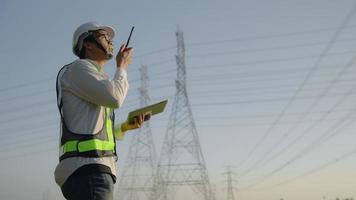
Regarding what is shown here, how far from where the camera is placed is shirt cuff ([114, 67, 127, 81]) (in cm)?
380

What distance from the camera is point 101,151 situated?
142 inches

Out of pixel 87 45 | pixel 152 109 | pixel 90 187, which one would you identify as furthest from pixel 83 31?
pixel 90 187

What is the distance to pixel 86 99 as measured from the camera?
3789 mm

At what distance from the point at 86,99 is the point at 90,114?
13 centimetres

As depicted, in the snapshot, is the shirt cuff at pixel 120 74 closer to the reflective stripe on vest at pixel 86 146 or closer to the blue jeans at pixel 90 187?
the reflective stripe on vest at pixel 86 146

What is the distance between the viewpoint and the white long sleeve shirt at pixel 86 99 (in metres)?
3.61

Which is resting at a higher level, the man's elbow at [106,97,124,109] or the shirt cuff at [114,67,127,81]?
the shirt cuff at [114,67,127,81]

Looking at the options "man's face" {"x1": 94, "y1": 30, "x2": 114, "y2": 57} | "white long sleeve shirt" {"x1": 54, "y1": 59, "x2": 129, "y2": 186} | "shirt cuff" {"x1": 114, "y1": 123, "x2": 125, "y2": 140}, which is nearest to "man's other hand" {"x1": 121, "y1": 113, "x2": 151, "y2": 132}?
"shirt cuff" {"x1": 114, "y1": 123, "x2": 125, "y2": 140}

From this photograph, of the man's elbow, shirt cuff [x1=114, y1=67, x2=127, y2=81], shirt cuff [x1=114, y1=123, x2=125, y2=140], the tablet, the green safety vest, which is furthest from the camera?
shirt cuff [x1=114, y1=123, x2=125, y2=140]

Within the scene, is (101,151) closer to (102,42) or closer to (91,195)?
(91,195)

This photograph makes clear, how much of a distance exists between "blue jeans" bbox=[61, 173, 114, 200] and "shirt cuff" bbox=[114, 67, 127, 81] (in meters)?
0.76

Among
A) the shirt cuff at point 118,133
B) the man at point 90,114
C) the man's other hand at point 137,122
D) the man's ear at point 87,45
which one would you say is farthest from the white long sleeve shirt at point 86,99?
the shirt cuff at point 118,133

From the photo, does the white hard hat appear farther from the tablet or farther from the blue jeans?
the blue jeans

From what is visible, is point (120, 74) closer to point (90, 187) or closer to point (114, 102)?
point (114, 102)
